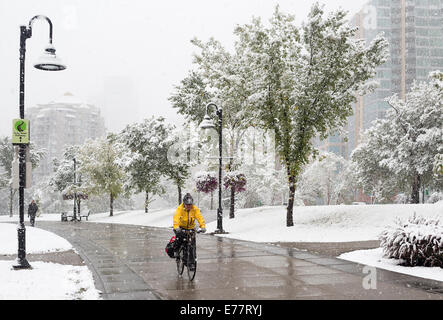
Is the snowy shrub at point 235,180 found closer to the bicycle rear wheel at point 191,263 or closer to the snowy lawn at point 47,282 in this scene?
the snowy lawn at point 47,282

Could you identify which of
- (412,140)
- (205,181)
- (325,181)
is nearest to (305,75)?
(205,181)

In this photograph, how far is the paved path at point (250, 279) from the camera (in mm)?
7734

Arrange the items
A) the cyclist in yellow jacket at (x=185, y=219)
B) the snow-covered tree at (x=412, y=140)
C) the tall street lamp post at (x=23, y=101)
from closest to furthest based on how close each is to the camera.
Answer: the cyclist in yellow jacket at (x=185, y=219), the tall street lamp post at (x=23, y=101), the snow-covered tree at (x=412, y=140)

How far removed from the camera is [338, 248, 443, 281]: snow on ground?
31.6 feet

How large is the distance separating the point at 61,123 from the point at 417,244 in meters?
176

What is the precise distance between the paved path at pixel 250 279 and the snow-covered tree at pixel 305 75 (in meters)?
9.06

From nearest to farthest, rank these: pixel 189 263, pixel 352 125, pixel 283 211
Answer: pixel 189 263 < pixel 283 211 < pixel 352 125

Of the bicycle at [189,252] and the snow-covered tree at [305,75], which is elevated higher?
the snow-covered tree at [305,75]

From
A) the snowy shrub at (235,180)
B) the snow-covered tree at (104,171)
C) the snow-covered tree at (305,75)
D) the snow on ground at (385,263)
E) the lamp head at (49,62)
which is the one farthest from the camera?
the snow-covered tree at (104,171)

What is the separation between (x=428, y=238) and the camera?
10.4 meters

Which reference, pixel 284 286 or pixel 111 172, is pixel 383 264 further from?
pixel 111 172

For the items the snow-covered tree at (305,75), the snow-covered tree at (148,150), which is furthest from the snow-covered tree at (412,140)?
the snow-covered tree at (148,150)

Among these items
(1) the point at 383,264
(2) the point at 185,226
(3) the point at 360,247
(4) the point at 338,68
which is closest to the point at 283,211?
(4) the point at 338,68
